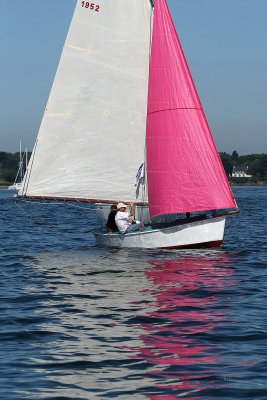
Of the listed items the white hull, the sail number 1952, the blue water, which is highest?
the sail number 1952

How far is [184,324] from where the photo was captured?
16.0 meters

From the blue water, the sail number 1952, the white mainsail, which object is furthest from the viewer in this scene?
the sail number 1952

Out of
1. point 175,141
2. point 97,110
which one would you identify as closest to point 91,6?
point 97,110

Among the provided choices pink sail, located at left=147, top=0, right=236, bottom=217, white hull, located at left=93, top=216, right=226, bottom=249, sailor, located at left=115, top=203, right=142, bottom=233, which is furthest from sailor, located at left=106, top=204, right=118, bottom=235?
pink sail, located at left=147, top=0, right=236, bottom=217

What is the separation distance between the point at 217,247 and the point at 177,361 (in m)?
16.9

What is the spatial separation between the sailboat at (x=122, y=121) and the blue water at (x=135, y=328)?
3320 millimetres

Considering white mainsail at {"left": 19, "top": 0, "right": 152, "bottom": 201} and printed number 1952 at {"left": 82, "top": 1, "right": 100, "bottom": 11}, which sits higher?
printed number 1952 at {"left": 82, "top": 1, "right": 100, "bottom": 11}

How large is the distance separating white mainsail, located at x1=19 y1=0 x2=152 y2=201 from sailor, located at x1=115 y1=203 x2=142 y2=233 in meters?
1.25

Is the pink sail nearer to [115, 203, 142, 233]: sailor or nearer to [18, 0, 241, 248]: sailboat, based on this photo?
[18, 0, 241, 248]: sailboat

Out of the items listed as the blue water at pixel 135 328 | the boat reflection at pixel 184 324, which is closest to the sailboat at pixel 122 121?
the blue water at pixel 135 328

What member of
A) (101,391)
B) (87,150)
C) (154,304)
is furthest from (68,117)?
(101,391)

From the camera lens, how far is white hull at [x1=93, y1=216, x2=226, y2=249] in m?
29.1

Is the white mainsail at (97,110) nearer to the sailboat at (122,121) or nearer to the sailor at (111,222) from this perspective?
the sailboat at (122,121)

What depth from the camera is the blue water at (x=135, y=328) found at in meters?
11.9
